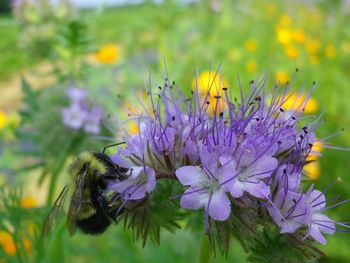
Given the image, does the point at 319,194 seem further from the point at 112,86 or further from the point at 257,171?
the point at 112,86

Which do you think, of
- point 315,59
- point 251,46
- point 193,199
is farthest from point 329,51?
point 193,199

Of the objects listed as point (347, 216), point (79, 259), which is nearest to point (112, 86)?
point (79, 259)

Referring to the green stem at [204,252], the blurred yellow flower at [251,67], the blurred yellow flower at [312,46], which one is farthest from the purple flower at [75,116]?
the blurred yellow flower at [312,46]

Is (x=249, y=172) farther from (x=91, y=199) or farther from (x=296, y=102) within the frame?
(x=296, y=102)

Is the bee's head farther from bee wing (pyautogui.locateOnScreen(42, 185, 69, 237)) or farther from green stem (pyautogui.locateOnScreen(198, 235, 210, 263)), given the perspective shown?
green stem (pyautogui.locateOnScreen(198, 235, 210, 263))

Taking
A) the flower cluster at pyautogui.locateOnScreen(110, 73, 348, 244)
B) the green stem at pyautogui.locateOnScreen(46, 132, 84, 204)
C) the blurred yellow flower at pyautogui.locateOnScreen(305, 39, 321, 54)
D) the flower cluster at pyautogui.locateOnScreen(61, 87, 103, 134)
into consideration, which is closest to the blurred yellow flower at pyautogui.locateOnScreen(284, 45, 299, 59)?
the blurred yellow flower at pyautogui.locateOnScreen(305, 39, 321, 54)

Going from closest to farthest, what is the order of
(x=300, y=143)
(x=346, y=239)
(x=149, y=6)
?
(x=300, y=143)
(x=346, y=239)
(x=149, y=6)
